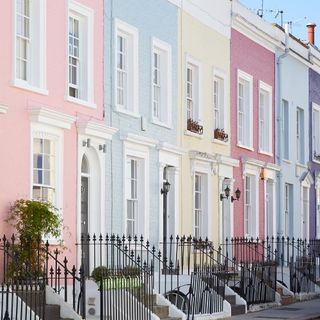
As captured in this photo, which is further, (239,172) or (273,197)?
(273,197)

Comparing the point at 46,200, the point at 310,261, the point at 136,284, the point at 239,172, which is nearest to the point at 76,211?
the point at 46,200

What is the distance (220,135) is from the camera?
27.7m

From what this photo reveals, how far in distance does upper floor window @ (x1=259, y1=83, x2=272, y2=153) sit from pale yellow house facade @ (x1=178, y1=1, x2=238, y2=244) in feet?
9.89

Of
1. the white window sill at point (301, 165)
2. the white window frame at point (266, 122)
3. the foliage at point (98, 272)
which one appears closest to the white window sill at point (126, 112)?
the foliage at point (98, 272)

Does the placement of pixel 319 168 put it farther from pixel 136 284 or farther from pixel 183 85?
pixel 136 284

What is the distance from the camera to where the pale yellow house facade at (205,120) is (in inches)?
1014

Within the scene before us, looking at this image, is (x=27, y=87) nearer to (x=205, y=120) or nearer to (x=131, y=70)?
(x=131, y=70)

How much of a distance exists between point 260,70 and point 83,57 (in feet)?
36.1

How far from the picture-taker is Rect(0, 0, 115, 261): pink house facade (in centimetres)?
1838

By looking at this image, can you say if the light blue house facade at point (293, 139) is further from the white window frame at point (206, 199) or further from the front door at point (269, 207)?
the white window frame at point (206, 199)

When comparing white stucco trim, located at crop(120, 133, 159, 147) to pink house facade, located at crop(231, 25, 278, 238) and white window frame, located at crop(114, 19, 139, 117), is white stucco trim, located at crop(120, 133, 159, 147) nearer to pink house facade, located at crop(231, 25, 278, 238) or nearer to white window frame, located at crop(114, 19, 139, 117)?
white window frame, located at crop(114, 19, 139, 117)

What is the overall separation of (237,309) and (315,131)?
14.6 meters

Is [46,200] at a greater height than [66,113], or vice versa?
[66,113]

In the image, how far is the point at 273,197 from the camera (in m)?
31.8
